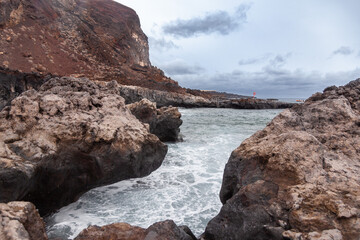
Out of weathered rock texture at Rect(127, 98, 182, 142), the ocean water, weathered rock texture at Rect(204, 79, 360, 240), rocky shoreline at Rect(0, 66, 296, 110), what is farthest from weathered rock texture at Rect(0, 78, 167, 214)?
weathered rock texture at Rect(127, 98, 182, 142)

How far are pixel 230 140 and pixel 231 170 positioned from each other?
941 cm

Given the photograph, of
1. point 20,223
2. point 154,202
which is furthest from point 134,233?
point 154,202

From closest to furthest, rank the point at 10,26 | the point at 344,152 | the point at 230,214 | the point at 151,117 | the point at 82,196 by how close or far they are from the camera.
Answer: the point at 230,214, the point at 344,152, the point at 82,196, the point at 151,117, the point at 10,26

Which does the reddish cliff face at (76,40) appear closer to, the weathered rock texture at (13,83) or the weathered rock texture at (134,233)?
the weathered rock texture at (13,83)

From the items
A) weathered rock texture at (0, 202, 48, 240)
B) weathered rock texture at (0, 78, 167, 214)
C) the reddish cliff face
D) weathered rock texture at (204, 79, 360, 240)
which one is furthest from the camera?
the reddish cliff face

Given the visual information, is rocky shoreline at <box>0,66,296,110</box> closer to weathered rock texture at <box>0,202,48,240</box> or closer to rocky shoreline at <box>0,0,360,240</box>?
rocky shoreline at <box>0,0,360,240</box>

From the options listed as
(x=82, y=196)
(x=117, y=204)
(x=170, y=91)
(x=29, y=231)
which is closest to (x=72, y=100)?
(x=82, y=196)

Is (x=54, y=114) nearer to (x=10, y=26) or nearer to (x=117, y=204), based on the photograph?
(x=117, y=204)

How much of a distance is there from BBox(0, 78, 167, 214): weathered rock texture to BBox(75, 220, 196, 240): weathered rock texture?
186cm

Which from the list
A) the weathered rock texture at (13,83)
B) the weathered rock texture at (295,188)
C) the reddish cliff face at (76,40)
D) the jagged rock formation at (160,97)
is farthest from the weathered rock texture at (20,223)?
the jagged rock formation at (160,97)

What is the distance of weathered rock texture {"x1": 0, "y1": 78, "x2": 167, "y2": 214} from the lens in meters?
4.10

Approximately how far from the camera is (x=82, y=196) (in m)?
5.45

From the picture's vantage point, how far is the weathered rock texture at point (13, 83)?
635 inches

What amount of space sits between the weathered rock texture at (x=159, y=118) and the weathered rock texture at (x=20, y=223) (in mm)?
8784
